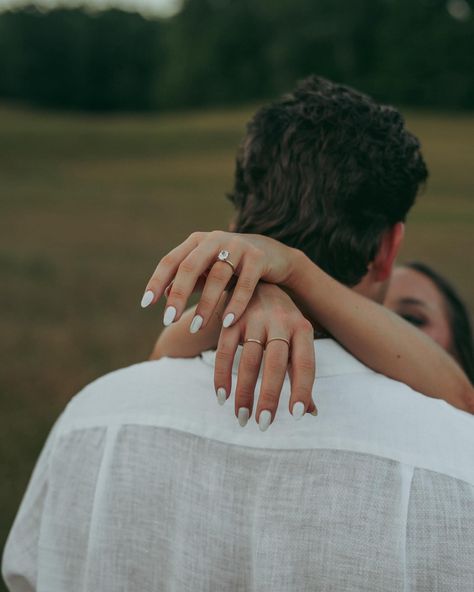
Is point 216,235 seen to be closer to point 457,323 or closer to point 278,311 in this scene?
point 278,311

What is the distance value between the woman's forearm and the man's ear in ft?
0.60

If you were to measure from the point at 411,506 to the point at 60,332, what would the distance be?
7308 mm

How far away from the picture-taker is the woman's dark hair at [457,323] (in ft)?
9.35

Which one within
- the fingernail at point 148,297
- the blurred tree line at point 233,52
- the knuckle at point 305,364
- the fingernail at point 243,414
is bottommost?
the fingernail at point 243,414

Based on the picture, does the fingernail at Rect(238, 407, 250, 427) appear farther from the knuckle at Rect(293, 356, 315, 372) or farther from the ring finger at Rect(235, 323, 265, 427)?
the knuckle at Rect(293, 356, 315, 372)

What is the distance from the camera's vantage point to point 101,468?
146 cm

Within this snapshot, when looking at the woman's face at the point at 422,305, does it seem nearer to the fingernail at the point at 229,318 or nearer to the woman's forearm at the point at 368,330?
the woman's forearm at the point at 368,330

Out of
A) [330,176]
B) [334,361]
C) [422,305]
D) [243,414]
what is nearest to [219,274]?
[243,414]

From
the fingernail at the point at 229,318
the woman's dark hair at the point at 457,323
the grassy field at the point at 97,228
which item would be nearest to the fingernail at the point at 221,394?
the fingernail at the point at 229,318

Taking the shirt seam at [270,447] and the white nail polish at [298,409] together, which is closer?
the white nail polish at [298,409]

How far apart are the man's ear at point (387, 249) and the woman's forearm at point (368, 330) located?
0.18 metres

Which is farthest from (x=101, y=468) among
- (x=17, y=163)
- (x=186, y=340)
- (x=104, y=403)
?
(x=17, y=163)

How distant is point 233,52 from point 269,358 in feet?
163

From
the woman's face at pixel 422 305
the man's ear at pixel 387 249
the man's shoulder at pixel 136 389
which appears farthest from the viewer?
the woman's face at pixel 422 305
